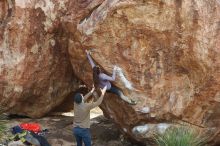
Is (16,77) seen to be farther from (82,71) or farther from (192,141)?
(192,141)

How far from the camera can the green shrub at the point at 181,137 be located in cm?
975

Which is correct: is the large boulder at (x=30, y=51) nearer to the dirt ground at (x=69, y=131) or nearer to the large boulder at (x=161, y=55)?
the dirt ground at (x=69, y=131)

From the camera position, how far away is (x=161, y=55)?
1067 centimetres

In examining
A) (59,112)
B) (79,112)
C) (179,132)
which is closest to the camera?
(79,112)

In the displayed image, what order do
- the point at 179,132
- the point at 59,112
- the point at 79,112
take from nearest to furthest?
1. the point at 79,112
2. the point at 179,132
3. the point at 59,112

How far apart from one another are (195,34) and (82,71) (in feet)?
10.6

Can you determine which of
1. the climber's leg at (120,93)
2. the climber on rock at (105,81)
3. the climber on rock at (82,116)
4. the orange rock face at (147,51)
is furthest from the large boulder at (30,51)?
the climber on rock at (82,116)

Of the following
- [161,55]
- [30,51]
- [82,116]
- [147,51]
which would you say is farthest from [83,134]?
[30,51]

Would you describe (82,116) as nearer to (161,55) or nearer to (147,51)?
(147,51)

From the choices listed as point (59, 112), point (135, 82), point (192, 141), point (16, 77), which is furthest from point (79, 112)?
point (59, 112)

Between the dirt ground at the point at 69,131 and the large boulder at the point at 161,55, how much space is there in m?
1.17

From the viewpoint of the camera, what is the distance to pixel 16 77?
1238 centimetres

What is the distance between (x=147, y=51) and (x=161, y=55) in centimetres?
33

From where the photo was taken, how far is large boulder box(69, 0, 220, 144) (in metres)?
10.2
